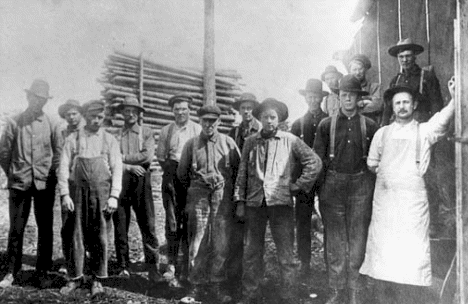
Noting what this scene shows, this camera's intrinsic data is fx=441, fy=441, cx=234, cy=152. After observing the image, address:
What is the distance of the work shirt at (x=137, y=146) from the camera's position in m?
5.42

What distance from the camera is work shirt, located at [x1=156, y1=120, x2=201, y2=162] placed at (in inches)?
223

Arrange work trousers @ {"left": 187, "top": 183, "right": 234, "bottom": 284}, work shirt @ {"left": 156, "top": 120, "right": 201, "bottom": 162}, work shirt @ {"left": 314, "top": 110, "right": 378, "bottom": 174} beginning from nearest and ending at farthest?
1. work shirt @ {"left": 314, "top": 110, "right": 378, "bottom": 174}
2. work trousers @ {"left": 187, "top": 183, "right": 234, "bottom": 284}
3. work shirt @ {"left": 156, "top": 120, "right": 201, "bottom": 162}

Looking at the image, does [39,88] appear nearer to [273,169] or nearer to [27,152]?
[27,152]

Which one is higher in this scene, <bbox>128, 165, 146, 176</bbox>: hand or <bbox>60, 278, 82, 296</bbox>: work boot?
<bbox>128, 165, 146, 176</bbox>: hand

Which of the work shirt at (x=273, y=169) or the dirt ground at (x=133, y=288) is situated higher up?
the work shirt at (x=273, y=169)

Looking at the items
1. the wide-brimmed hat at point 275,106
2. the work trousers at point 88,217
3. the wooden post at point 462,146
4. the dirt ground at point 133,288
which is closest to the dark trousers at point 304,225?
the dirt ground at point 133,288

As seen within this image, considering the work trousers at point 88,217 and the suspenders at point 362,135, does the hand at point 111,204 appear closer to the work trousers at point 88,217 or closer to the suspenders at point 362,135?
the work trousers at point 88,217

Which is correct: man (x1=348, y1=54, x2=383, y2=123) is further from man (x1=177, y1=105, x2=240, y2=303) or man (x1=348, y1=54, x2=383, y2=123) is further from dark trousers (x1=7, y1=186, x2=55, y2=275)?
dark trousers (x1=7, y1=186, x2=55, y2=275)

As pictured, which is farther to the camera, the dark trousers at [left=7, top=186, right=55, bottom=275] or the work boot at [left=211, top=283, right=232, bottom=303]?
the dark trousers at [left=7, top=186, right=55, bottom=275]

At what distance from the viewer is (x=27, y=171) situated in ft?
16.8

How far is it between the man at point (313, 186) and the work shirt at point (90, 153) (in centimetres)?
210

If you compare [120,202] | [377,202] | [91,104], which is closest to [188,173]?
[120,202]

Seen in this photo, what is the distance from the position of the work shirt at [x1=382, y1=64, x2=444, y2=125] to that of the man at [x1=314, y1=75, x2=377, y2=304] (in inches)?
16.9

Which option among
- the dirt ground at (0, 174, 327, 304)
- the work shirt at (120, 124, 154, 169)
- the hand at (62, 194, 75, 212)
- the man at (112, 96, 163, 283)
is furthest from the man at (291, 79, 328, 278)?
the hand at (62, 194, 75, 212)
